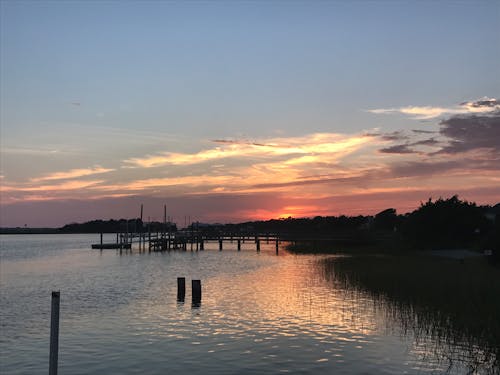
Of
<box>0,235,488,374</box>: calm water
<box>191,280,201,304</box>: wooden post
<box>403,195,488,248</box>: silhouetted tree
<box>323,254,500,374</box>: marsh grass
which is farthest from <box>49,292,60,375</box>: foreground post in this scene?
A: <box>403,195,488,248</box>: silhouetted tree

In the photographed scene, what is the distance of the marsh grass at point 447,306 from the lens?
1827 centimetres

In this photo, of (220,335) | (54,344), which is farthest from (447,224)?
(54,344)

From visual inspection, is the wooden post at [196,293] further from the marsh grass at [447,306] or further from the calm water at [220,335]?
the marsh grass at [447,306]

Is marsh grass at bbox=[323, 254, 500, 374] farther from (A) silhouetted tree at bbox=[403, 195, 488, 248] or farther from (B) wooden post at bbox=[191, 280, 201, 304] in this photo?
(A) silhouetted tree at bbox=[403, 195, 488, 248]

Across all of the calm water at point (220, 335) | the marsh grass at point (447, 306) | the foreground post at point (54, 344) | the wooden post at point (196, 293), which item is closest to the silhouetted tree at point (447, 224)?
the marsh grass at point (447, 306)

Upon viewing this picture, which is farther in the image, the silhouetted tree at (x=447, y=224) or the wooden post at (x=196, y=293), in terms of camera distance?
the silhouetted tree at (x=447, y=224)

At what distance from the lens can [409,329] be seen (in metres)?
22.4

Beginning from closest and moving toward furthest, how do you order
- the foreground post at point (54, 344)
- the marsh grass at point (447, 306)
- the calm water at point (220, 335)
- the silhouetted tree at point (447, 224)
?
the foreground post at point (54, 344), the calm water at point (220, 335), the marsh grass at point (447, 306), the silhouetted tree at point (447, 224)

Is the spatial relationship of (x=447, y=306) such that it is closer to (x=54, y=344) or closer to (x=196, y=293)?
(x=196, y=293)

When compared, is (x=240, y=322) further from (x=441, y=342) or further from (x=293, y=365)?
(x=441, y=342)

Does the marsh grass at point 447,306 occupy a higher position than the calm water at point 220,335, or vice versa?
the marsh grass at point 447,306

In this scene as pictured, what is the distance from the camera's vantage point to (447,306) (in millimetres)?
25406

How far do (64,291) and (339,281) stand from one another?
2318 cm

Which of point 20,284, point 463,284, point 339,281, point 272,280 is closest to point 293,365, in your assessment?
point 463,284
